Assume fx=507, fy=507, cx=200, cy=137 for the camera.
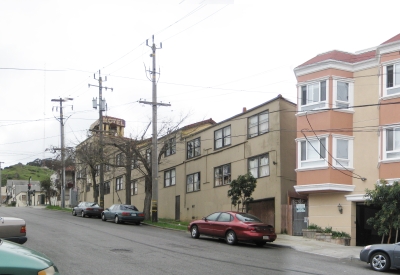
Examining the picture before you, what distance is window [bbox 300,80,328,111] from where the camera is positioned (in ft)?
79.2

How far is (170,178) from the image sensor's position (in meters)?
40.6

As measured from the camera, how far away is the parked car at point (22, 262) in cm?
648

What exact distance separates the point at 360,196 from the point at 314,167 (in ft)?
8.17

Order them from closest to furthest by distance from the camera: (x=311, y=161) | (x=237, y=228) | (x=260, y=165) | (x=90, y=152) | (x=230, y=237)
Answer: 1. (x=237, y=228)
2. (x=230, y=237)
3. (x=311, y=161)
4. (x=260, y=165)
5. (x=90, y=152)

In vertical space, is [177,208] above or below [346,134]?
below

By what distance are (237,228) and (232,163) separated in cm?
1188

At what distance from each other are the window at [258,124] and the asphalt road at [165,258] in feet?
31.3

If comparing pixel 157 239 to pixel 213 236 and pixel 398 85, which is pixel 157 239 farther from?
pixel 398 85

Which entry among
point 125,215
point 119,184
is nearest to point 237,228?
point 125,215

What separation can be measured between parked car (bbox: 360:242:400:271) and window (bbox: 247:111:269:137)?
537 inches

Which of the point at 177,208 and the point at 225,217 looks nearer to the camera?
the point at 225,217

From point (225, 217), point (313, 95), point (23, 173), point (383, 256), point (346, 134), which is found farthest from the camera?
point (23, 173)

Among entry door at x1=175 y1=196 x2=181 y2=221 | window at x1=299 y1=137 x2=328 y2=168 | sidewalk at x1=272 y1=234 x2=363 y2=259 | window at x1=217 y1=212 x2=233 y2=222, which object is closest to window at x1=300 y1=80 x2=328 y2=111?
window at x1=299 y1=137 x2=328 y2=168

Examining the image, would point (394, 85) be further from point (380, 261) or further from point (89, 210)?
point (89, 210)
